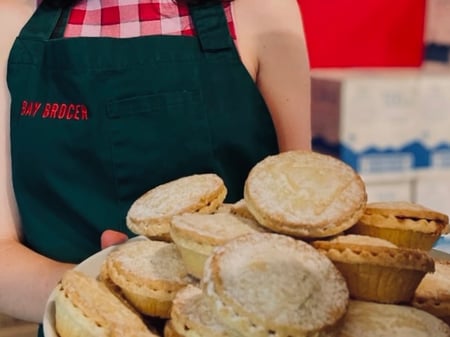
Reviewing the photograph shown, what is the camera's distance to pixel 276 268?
1.99ft

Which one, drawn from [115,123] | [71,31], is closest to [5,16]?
[71,31]

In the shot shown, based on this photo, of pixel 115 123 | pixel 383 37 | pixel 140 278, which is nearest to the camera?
pixel 140 278

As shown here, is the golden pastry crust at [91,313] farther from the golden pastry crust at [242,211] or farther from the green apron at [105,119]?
the green apron at [105,119]

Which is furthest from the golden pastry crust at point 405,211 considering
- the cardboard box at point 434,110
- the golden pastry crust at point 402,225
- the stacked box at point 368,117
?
the cardboard box at point 434,110

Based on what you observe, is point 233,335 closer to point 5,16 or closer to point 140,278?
point 140,278

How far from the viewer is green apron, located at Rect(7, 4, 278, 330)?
1.08 meters

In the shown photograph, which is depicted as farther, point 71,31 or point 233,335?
point 71,31

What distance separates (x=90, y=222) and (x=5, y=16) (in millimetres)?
338

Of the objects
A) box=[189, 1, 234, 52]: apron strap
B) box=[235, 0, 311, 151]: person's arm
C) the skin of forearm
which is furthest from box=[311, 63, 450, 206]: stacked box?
the skin of forearm

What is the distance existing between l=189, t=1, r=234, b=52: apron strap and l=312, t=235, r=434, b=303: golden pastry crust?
521mm

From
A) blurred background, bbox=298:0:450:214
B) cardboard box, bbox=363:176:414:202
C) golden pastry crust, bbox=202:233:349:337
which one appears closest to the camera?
golden pastry crust, bbox=202:233:349:337

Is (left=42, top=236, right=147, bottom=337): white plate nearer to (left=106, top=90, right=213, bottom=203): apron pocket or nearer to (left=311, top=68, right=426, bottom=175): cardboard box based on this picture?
(left=106, top=90, right=213, bottom=203): apron pocket

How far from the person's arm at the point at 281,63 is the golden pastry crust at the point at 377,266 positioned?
54cm

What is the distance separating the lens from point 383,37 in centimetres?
177
